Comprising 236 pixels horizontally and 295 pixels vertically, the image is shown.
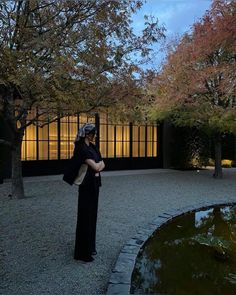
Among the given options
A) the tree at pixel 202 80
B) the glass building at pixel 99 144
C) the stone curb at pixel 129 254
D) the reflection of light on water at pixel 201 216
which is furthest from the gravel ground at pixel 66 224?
the tree at pixel 202 80

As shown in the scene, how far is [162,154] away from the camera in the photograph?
14680 mm

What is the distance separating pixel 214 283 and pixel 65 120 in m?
9.48

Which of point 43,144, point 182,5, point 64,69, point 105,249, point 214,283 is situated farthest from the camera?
point 43,144

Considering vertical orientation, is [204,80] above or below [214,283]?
above

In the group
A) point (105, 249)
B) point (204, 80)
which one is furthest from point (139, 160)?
point (105, 249)

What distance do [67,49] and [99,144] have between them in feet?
27.6

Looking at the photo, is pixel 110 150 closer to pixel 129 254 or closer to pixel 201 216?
pixel 201 216

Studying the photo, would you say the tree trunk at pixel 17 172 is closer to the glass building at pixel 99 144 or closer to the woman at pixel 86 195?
the glass building at pixel 99 144

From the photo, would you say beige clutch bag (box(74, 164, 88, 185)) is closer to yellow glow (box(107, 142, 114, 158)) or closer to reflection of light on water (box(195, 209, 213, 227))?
reflection of light on water (box(195, 209, 213, 227))

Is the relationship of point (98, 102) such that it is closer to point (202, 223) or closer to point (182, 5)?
point (182, 5)

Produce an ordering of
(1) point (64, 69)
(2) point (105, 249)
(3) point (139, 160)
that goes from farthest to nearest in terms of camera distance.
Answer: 1. (3) point (139, 160)
2. (1) point (64, 69)
3. (2) point (105, 249)

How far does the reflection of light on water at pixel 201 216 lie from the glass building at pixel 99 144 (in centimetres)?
430

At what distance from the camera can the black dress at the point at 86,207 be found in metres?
3.57

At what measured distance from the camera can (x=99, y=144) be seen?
13.1 meters
